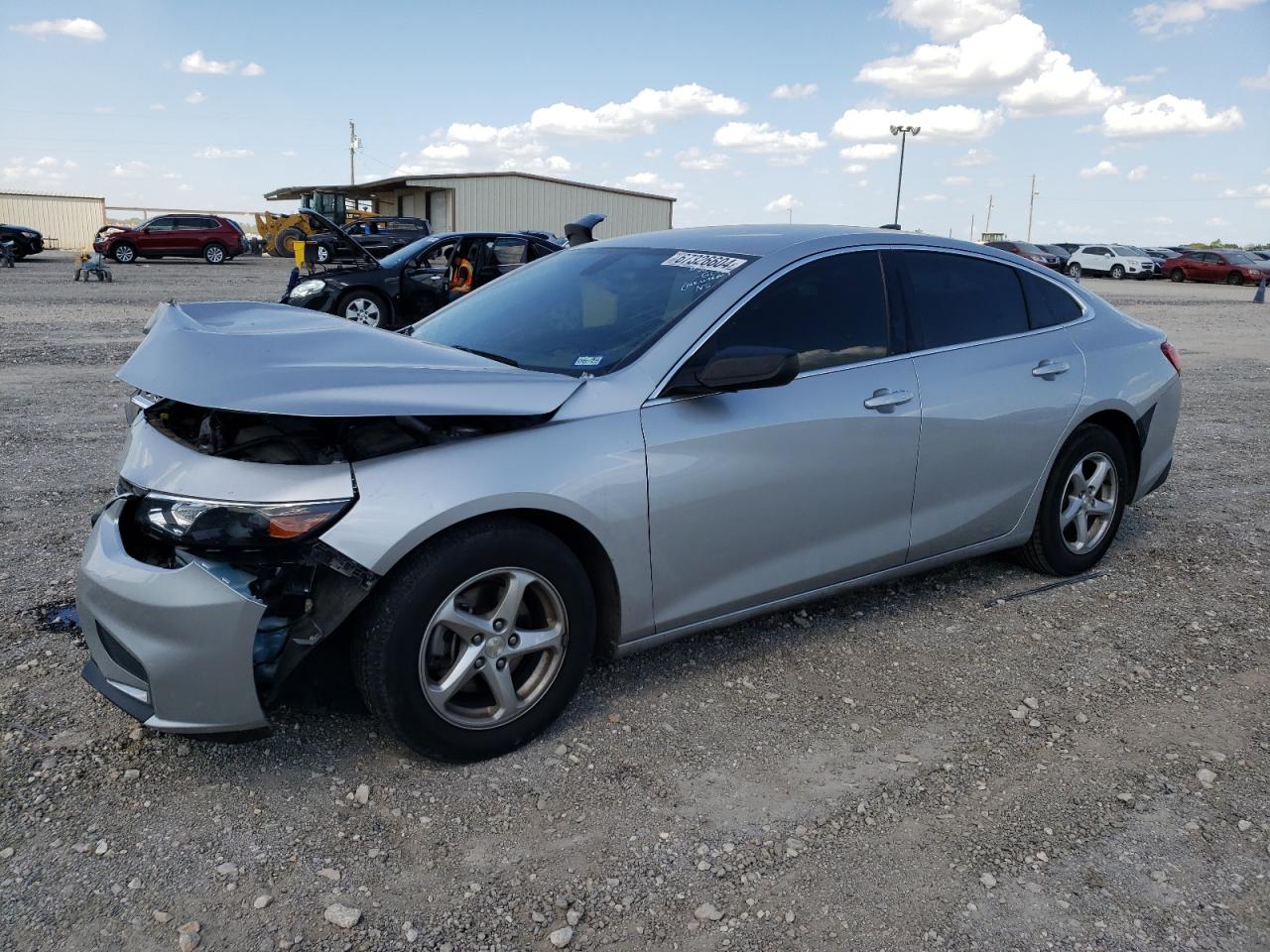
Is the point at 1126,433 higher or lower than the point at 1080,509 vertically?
higher

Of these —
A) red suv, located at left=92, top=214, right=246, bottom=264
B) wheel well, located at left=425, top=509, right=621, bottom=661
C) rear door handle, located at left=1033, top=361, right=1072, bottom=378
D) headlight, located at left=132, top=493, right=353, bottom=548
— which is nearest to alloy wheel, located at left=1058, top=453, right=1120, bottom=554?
rear door handle, located at left=1033, top=361, right=1072, bottom=378

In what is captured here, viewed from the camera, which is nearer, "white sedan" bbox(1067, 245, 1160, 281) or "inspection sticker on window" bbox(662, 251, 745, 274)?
"inspection sticker on window" bbox(662, 251, 745, 274)

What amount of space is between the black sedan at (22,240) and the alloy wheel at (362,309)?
25147mm

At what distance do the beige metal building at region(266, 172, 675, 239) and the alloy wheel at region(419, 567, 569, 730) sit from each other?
4424 cm

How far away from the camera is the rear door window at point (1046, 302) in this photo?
4527 millimetres

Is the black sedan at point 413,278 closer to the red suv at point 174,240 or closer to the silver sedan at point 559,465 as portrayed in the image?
the silver sedan at point 559,465

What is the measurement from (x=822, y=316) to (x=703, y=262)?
0.47 metres

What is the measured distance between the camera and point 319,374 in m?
2.79

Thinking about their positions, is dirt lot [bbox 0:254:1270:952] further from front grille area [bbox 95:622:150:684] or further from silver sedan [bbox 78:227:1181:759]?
front grille area [bbox 95:622:150:684]

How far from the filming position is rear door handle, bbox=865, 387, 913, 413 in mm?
3766

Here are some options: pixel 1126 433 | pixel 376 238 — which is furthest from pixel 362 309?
pixel 376 238

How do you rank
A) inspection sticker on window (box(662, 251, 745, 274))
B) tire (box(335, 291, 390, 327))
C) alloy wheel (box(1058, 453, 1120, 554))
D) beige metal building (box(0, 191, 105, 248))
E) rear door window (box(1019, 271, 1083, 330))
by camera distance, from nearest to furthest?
1. inspection sticker on window (box(662, 251, 745, 274))
2. rear door window (box(1019, 271, 1083, 330))
3. alloy wheel (box(1058, 453, 1120, 554))
4. tire (box(335, 291, 390, 327))
5. beige metal building (box(0, 191, 105, 248))

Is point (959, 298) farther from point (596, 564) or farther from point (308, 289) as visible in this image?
point (308, 289)

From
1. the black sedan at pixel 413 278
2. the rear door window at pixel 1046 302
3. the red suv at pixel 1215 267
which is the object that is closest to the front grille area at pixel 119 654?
the rear door window at pixel 1046 302
